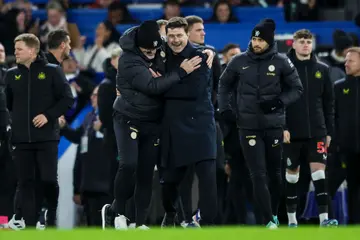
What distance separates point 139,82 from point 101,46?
276 inches

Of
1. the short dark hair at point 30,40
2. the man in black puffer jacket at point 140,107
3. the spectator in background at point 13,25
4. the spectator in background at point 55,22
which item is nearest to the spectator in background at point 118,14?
the spectator in background at point 55,22

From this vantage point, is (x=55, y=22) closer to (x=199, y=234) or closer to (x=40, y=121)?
(x=40, y=121)

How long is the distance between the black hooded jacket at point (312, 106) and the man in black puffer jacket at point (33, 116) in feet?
8.90

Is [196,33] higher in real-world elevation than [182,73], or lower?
higher

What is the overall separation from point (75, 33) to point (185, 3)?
1963mm

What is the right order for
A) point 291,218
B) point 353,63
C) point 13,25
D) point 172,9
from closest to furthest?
point 291,218 → point 353,63 → point 172,9 → point 13,25

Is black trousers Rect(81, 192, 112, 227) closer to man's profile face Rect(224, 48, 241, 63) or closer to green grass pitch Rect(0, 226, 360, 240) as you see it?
man's profile face Rect(224, 48, 241, 63)

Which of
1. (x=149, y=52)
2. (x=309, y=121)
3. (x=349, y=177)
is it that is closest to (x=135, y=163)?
(x=149, y=52)

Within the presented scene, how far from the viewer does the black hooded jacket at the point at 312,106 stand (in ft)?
44.4

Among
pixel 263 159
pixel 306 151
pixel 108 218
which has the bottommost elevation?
pixel 108 218

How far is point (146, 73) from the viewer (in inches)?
446

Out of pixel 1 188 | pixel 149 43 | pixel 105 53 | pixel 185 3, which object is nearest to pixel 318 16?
pixel 185 3

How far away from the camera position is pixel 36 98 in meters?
12.7

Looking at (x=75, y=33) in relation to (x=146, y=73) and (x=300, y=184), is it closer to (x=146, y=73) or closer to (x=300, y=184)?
(x=300, y=184)
